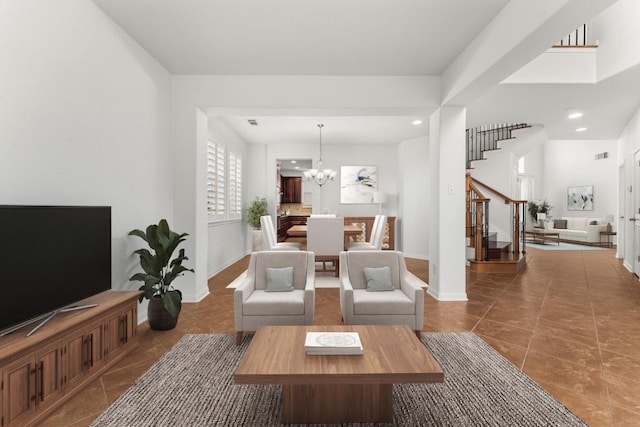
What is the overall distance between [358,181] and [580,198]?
29.9ft

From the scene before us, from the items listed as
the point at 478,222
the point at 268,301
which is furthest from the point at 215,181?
the point at 478,222

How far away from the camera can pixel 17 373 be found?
5.67 ft

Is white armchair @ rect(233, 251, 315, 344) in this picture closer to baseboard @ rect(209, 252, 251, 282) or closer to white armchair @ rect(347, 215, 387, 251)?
white armchair @ rect(347, 215, 387, 251)

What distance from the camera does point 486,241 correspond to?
6.32 m

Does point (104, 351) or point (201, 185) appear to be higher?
point (201, 185)

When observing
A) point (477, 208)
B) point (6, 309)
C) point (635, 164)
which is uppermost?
point (635, 164)

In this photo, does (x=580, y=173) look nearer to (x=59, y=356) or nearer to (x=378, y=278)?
(x=378, y=278)

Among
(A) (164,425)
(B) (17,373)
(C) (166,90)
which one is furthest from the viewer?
(C) (166,90)

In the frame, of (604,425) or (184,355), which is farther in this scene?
(184,355)

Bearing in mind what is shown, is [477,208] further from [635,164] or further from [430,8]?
[430,8]

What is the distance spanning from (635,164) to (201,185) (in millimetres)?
7443

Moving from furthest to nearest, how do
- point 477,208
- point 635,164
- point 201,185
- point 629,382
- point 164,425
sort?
1. point 477,208
2. point 635,164
3. point 201,185
4. point 629,382
5. point 164,425

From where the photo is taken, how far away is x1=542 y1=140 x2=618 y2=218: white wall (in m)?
11.1

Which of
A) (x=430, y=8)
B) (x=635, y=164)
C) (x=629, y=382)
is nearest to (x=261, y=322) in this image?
(x=629, y=382)
